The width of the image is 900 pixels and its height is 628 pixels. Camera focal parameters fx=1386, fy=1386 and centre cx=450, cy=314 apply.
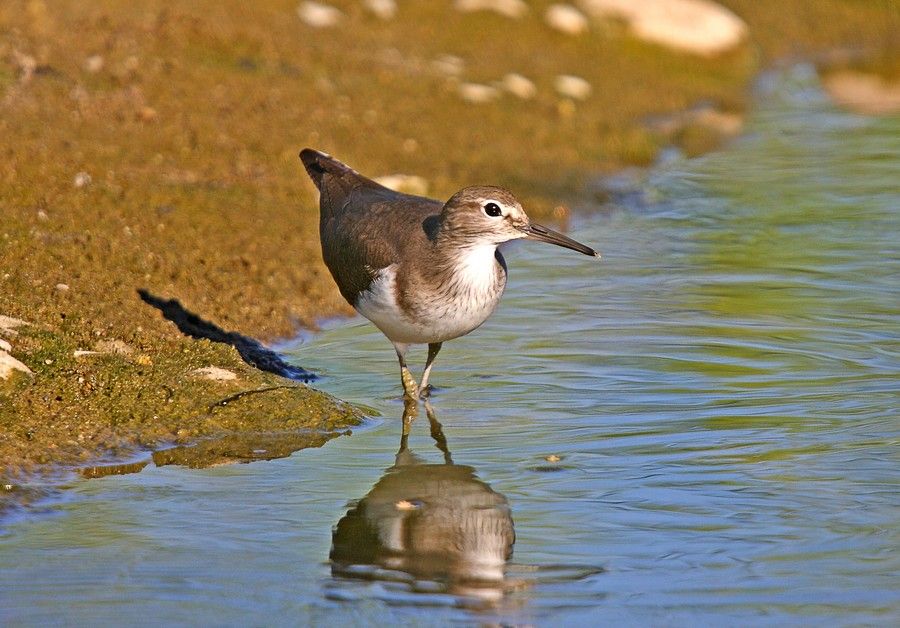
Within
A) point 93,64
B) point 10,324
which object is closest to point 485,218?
point 10,324

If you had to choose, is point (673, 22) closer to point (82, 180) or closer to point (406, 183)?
point (406, 183)

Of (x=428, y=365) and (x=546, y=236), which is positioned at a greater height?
(x=546, y=236)

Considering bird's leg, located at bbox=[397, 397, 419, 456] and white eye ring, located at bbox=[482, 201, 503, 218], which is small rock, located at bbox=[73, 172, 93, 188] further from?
white eye ring, located at bbox=[482, 201, 503, 218]

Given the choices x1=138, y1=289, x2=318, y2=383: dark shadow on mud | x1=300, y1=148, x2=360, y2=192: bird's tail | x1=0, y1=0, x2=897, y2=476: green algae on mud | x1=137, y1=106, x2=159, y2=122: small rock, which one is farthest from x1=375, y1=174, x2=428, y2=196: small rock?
x1=138, y1=289, x2=318, y2=383: dark shadow on mud

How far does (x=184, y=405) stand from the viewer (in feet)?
24.8

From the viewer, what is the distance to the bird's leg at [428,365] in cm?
834

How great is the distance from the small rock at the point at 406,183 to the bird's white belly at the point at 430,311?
4.05m

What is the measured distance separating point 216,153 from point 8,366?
16.9 feet

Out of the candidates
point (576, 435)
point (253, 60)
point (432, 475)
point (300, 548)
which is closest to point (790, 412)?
point (576, 435)

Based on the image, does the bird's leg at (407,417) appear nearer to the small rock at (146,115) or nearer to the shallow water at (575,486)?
the shallow water at (575,486)

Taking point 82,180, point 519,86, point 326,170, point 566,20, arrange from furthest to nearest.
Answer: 1. point 566,20
2. point 519,86
3. point 82,180
4. point 326,170

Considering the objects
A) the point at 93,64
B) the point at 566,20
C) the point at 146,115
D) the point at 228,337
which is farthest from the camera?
the point at 566,20

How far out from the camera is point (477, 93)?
15.1 meters

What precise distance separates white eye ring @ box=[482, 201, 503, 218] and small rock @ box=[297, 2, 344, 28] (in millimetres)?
9167
